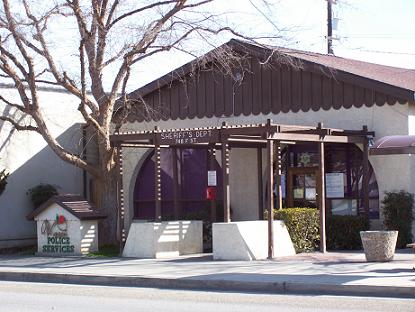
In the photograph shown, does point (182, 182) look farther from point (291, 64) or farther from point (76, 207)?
point (291, 64)

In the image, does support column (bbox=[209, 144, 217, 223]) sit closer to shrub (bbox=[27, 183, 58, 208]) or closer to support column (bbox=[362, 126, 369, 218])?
support column (bbox=[362, 126, 369, 218])

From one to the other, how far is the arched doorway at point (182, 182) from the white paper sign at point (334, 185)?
3.69 metres

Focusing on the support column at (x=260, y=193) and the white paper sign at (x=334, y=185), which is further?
the support column at (x=260, y=193)

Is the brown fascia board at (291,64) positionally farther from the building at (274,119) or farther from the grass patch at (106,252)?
the grass patch at (106,252)

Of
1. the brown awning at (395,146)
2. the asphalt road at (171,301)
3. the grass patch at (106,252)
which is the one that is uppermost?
the brown awning at (395,146)

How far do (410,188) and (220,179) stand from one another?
6.35m

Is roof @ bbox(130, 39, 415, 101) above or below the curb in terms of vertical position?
above

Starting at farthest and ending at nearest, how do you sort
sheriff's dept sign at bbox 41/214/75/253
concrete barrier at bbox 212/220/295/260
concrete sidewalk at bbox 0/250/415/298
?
sheriff's dept sign at bbox 41/214/75/253 → concrete barrier at bbox 212/220/295/260 → concrete sidewalk at bbox 0/250/415/298

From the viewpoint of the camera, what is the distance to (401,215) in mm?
20703

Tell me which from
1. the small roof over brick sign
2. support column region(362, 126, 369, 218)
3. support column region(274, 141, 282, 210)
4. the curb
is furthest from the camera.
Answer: the small roof over brick sign

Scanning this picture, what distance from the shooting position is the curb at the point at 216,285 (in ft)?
43.2

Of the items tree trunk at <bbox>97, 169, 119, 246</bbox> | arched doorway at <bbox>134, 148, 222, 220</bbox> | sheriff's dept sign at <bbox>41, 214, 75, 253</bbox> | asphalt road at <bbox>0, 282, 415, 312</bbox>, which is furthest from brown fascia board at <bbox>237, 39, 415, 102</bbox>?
asphalt road at <bbox>0, 282, 415, 312</bbox>

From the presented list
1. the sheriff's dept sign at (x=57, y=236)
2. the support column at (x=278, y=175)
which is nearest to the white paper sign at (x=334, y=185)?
the support column at (x=278, y=175)

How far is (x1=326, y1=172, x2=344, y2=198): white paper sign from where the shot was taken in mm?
22812
